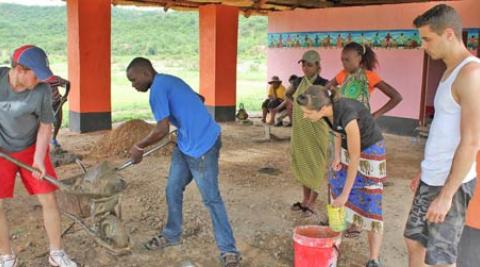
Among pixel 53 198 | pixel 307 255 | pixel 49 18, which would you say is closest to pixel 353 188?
pixel 307 255

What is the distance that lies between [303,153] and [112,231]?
6.33 ft

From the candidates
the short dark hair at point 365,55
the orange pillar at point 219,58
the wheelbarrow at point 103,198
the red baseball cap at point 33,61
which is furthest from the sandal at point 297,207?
the orange pillar at point 219,58

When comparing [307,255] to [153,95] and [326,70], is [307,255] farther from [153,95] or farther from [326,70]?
[326,70]

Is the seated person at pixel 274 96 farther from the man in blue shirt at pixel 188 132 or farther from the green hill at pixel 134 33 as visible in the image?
the green hill at pixel 134 33

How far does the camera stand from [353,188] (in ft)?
10.4

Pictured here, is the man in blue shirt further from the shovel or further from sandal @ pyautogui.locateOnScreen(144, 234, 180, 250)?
sandal @ pyautogui.locateOnScreen(144, 234, 180, 250)

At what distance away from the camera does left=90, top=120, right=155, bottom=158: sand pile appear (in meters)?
6.73

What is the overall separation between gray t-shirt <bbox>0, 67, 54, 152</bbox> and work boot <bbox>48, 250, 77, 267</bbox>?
0.69 metres

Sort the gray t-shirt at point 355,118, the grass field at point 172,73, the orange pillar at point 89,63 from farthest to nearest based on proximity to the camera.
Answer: the grass field at point 172,73 < the orange pillar at point 89,63 < the gray t-shirt at point 355,118

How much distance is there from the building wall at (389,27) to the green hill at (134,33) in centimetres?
1379

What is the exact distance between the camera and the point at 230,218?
4.34 m

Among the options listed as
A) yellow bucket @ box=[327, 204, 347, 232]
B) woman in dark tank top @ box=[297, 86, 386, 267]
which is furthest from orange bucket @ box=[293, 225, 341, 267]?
woman in dark tank top @ box=[297, 86, 386, 267]

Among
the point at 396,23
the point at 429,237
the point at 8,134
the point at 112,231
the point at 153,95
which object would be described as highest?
the point at 396,23

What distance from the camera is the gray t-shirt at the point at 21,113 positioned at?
2.98 m
